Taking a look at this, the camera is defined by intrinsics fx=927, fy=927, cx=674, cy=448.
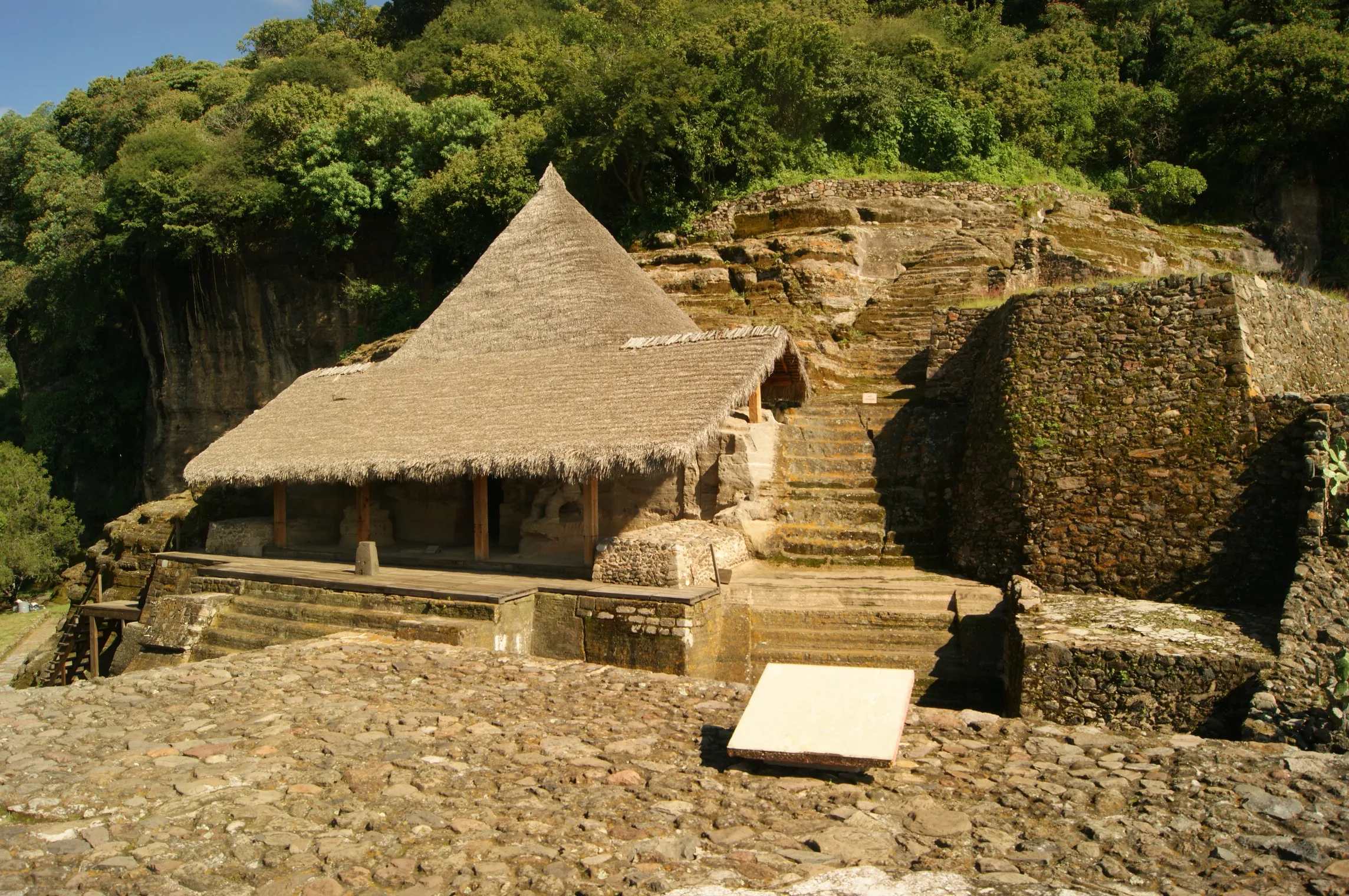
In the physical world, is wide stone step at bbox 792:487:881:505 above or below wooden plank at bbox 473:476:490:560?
above

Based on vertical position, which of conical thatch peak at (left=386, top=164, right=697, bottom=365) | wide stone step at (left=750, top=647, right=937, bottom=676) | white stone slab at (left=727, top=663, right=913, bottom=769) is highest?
conical thatch peak at (left=386, top=164, right=697, bottom=365)

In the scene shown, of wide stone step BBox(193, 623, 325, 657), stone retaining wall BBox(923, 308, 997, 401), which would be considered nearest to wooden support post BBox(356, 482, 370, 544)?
wide stone step BBox(193, 623, 325, 657)

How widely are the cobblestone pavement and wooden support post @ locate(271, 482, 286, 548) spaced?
6.68 metres

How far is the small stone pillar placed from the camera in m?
10.4

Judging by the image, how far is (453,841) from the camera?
419 centimetres

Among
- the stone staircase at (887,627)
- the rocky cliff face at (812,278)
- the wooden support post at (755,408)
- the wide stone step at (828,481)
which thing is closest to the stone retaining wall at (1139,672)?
the stone staircase at (887,627)

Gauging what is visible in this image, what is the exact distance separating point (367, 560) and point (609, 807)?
667 cm

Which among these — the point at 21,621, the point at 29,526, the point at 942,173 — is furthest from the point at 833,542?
the point at 29,526

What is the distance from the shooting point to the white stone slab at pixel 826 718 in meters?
4.65

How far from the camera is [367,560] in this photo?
10391 mm

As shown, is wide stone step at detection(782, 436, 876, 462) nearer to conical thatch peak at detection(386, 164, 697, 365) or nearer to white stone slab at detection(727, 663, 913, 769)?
conical thatch peak at detection(386, 164, 697, 365)

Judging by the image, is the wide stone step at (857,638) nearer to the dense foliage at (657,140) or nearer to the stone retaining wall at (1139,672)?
the stone retaining wall at (1139,672)

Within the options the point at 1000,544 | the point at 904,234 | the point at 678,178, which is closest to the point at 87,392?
the point at 678,178

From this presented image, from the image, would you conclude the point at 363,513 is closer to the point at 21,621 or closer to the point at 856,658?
the point at 856,658
